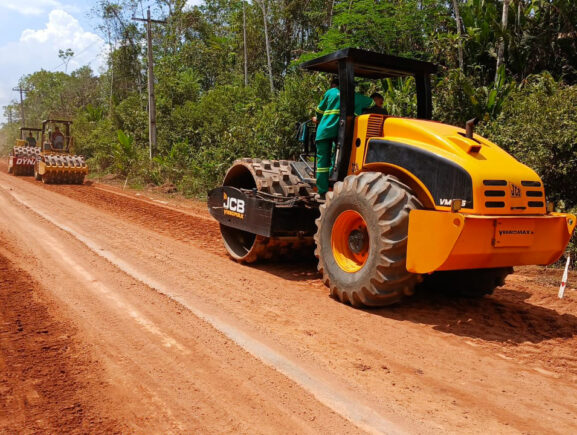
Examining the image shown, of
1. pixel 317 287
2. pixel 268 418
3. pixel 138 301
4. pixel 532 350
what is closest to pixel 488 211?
pixel 532 350

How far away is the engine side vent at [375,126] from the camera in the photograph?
544 cm

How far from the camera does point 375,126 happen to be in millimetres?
5453

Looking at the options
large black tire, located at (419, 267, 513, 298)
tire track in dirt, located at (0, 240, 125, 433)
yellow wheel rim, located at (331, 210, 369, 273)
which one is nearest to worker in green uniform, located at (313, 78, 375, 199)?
yellow wheel rim, located at (331, 210, 369, 273)

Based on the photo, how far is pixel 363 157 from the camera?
5.50 m

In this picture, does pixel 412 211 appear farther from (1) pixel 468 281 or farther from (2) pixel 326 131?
(2) pixel 326 131

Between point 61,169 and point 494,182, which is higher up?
point 494,182

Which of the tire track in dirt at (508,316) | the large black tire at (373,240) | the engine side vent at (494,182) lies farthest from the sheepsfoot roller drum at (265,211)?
the engine side vent at (494,182)

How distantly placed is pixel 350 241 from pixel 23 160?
2150 centimetres

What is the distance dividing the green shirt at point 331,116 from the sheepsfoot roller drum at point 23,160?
20.0 m

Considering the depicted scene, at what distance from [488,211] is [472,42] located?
41.4 ft

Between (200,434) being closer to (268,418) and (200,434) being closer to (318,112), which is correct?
(268,418)

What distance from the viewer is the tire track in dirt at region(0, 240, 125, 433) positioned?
9.32ft

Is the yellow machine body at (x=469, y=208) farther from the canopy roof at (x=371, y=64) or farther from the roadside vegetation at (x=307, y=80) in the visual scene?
the roadside vegetation at (x=307, y=80)

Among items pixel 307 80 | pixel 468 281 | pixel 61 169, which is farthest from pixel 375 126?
pixel 61 169
